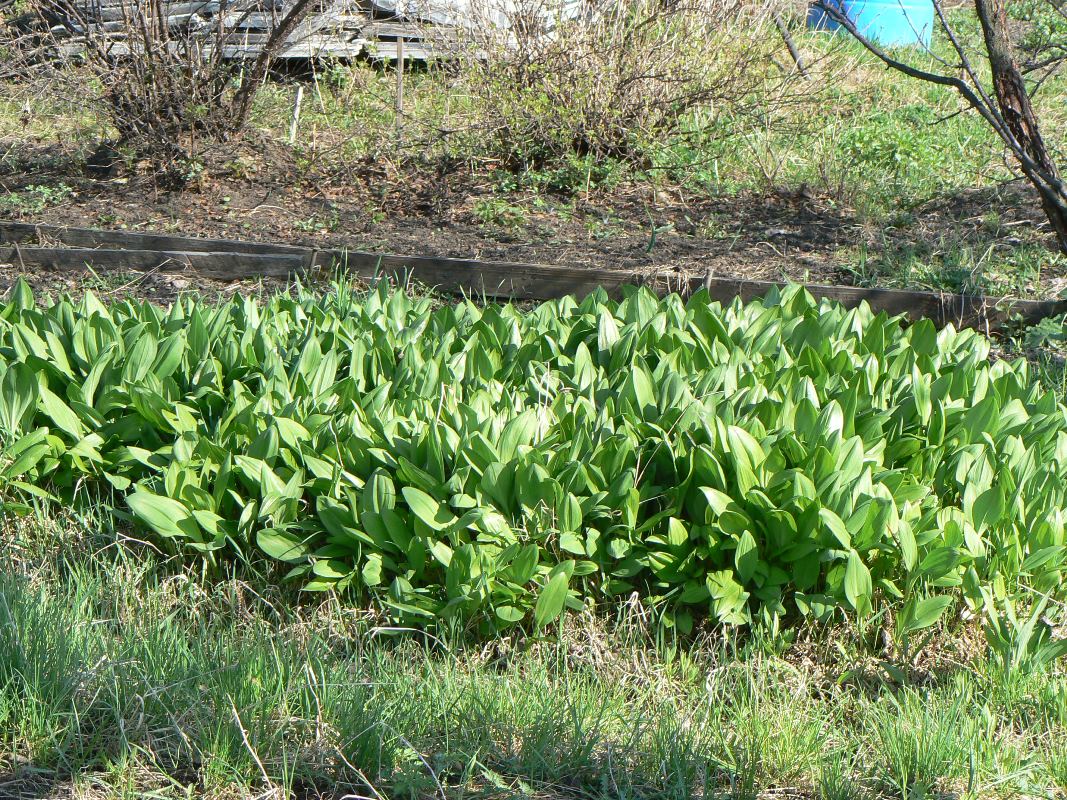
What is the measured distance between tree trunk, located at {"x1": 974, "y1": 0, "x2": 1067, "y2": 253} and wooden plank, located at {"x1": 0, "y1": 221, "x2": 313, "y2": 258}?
402cm

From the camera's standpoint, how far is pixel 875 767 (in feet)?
7.74

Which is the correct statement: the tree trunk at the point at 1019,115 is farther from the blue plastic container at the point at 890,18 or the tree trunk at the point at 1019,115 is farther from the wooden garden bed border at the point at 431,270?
the blue plastic container at the point at 890,18

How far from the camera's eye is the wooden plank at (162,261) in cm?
606

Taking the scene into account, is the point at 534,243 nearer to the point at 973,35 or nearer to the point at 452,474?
the point at 452,474

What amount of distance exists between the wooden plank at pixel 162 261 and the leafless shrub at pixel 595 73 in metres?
2.45

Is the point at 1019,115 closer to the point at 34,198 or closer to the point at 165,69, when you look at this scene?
the point at 165,69

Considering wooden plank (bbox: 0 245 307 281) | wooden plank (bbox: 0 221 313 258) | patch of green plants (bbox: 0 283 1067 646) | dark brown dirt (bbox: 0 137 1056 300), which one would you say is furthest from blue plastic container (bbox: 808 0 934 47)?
patch of green plants (bbox: 0 283 1067 646)

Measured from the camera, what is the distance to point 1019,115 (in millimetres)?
5547

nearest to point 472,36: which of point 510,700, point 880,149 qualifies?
point 880,149

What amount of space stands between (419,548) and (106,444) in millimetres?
1367

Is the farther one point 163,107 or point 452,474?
point 163,107

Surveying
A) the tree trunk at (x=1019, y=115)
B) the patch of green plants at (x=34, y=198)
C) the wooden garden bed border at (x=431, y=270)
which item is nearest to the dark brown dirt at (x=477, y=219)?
the patch of green plants at (x=34, y=198)

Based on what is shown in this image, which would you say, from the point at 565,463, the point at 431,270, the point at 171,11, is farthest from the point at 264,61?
the point at 565,463

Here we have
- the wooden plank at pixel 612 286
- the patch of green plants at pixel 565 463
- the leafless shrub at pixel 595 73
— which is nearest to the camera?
the patch of green plants at pixel 565 463
